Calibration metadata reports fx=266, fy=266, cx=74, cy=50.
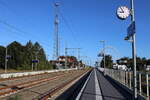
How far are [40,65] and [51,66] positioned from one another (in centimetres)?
1368

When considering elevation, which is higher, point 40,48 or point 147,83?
point 40,48

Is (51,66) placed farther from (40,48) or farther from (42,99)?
(42,99)

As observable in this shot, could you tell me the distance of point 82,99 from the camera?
15008 mm

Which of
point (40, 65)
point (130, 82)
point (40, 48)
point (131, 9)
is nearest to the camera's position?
point (131, 9)

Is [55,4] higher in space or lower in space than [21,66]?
higher

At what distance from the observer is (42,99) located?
1546 cm

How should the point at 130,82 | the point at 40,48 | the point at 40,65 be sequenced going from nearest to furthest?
the point at 130,82 < the point at 40,65 < the point at 40,48

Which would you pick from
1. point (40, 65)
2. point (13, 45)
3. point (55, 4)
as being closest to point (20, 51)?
point (13, 45)

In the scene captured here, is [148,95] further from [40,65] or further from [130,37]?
[40,65]

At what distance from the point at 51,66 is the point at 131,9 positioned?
350ft

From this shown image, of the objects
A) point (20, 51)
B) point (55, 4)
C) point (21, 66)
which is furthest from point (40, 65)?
point (55, 4)

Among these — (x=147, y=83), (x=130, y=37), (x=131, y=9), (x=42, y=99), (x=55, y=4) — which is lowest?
(x=42, y=99)

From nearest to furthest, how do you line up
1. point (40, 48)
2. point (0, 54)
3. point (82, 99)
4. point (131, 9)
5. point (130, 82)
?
1. point (131, 9)
2. point (82, 99)
3. point (130, 82)
4. point (0, 54)
5. point (40, 48)

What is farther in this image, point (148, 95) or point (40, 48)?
point (40, 48)
